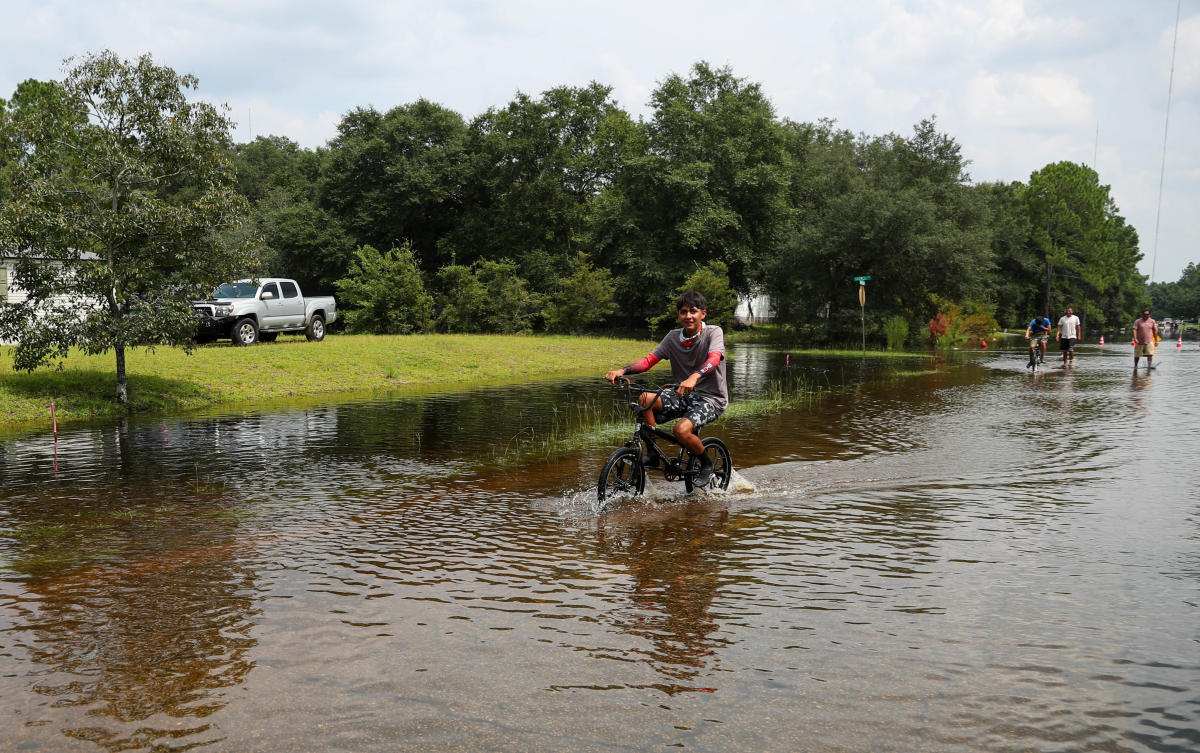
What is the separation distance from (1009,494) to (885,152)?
61.2m

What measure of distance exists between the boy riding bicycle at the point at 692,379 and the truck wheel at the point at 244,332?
2151 cm

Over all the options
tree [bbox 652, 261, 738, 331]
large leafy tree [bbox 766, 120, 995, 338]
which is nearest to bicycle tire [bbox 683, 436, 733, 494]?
tree [bbox 652, 261, 738, 331]

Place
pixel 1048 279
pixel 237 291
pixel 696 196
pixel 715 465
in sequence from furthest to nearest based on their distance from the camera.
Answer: pixel 1048 279, pixel 696 196, pixel 237 291, pixel 715 465

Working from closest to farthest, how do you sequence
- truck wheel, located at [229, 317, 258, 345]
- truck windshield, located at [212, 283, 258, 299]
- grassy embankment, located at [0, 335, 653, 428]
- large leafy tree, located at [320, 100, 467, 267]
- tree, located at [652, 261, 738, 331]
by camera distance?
grassy embankment, located at [0, 335, 653, 428] → truck wheel, located at [229, 317, 258, 345] → truck windshield, located at [212, 283, 258, 299] → tree, located at [652, 261, 738, 331] → large leafy tree, located at [320, 100, 467, 267]

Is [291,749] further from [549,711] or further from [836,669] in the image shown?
[836,669]

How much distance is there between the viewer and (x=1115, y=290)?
101 m

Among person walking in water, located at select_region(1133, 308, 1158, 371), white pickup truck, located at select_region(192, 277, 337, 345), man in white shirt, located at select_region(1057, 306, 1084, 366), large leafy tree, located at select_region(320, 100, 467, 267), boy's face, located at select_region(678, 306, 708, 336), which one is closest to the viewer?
boy's face, located at select_region(678, 306, 708, 336)

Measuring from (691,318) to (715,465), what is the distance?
5.98 feet

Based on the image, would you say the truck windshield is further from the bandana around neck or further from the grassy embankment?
the bandana around neck

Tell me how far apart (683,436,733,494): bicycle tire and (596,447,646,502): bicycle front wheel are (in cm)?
61

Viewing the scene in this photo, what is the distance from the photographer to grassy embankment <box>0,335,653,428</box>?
1803 centimetres

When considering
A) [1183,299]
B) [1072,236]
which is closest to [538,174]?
[1072,236]

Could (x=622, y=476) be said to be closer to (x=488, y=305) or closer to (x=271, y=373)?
(x=271, y=373)

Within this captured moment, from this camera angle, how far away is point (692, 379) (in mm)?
9031
